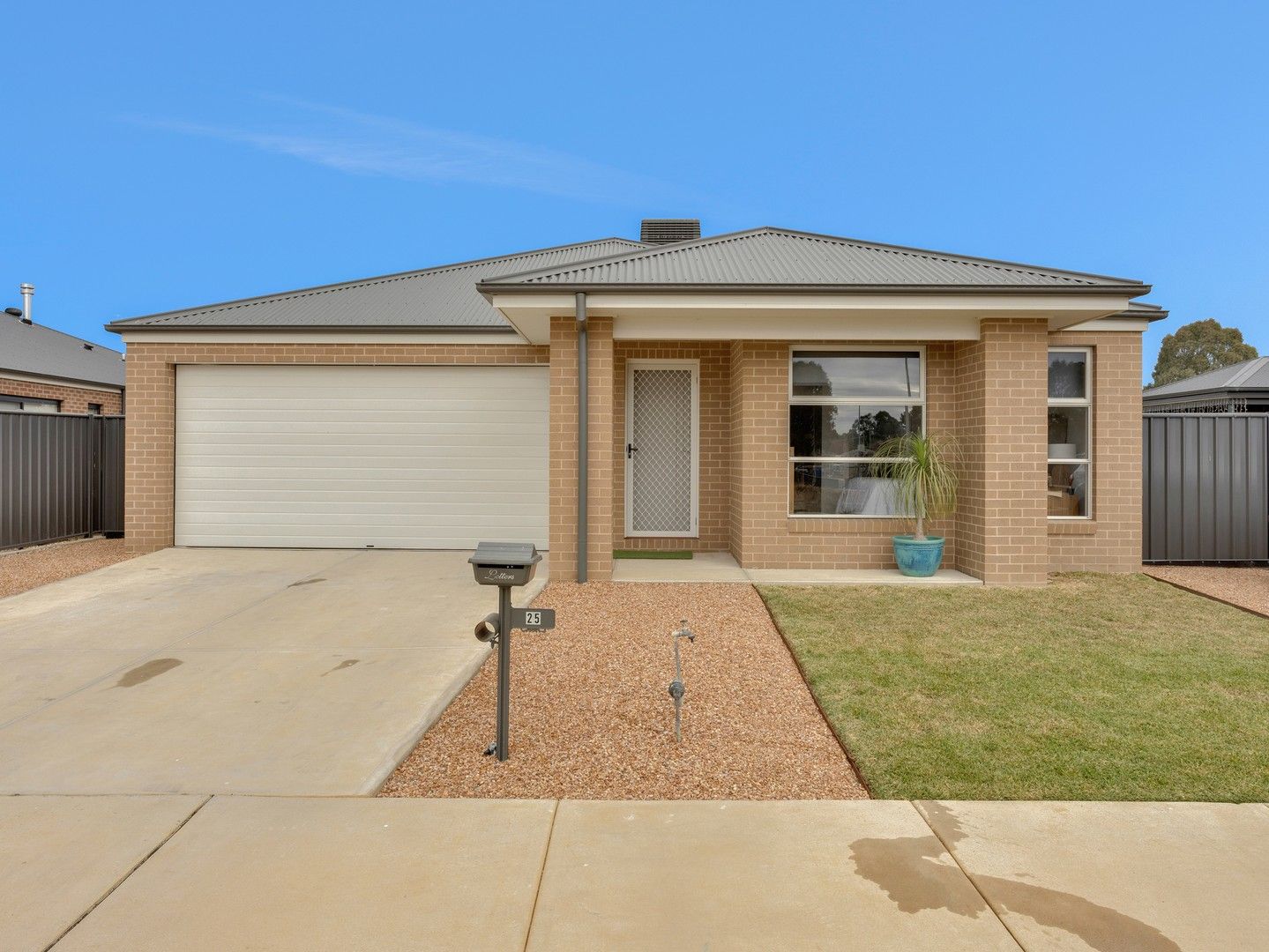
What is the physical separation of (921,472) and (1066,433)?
262 centimetres

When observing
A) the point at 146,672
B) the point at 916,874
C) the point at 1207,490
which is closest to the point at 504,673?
the point at 916,874

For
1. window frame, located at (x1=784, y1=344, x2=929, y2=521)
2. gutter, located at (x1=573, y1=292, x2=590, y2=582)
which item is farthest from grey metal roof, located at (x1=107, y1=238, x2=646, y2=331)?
window frame, located at (x1=784, y1=344, x2=929, y2=521)

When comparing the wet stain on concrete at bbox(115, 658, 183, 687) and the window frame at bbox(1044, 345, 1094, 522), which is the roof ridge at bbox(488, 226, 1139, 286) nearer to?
the window frame at bbox(1044, 345, 1094, 522)

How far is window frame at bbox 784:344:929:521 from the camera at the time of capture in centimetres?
937

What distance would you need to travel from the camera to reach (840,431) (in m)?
9.45

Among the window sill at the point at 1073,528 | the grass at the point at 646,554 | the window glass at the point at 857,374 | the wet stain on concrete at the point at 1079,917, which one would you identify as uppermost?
the window glass at the point at 857,374

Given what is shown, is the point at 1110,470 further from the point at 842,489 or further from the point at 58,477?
the point at 58,477

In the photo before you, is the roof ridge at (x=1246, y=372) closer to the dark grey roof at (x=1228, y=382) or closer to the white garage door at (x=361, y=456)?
the dark grey roof at (x=1228, y=382)

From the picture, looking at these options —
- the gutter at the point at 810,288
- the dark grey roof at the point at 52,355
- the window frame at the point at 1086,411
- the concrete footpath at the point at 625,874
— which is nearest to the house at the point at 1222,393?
the window frame at the point at 1086,411

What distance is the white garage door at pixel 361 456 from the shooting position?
1077cm

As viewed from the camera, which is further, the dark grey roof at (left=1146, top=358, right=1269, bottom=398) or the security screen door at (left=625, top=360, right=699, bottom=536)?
the dark grey roof at (left=1146, top=358, right=1269, bottom=398)

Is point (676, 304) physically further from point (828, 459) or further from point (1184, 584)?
point (1184, 584)

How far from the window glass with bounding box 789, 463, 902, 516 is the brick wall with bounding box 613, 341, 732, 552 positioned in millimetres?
1280

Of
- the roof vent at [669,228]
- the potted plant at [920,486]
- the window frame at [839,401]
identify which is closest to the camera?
the potted plant at [920,486]
